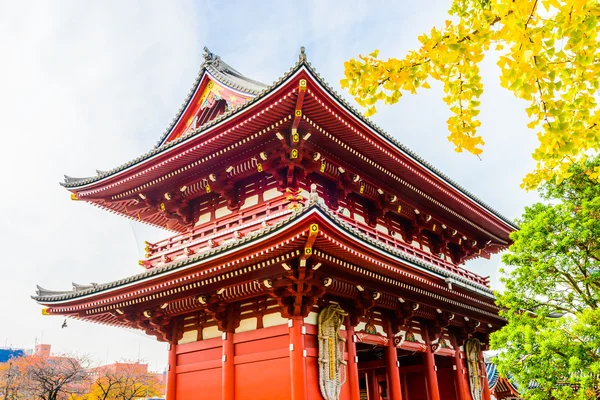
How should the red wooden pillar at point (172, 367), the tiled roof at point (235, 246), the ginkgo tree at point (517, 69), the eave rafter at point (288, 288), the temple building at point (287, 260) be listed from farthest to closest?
the red wooden pillar at point (172, 367) < the temple building at point (287, 260) < the eave rafter at point (288, 288) < the tiled roof at point (235, 246) < the ginkgo tree at point (517, 69)

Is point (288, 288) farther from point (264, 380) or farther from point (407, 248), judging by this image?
point (407, 248)

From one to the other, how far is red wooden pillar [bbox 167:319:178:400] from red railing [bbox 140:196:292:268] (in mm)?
2097

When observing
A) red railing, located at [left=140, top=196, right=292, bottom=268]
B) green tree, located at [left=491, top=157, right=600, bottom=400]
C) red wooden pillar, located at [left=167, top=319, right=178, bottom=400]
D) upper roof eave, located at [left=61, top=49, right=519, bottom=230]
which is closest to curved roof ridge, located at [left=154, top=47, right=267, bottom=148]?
upper roof eave, located at [left=61, top=49, right=519, bottom=230]

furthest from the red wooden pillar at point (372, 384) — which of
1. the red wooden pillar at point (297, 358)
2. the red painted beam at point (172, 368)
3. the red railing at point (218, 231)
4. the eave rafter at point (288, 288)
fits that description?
the red railing at point (218, 231)

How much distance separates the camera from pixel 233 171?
13.0 metres

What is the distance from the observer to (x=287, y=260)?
9.62 metres

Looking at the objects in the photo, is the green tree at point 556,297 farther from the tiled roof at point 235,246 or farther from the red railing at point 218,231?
the red railing at point 218,231

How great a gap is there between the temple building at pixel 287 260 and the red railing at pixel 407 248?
0.13 meters

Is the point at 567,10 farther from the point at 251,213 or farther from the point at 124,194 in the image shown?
the point at 124,194

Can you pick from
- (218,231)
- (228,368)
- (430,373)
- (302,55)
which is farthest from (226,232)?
(430,373)

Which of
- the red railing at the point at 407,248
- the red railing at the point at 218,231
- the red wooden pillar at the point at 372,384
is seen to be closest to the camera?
the red railing at the point at 218,231

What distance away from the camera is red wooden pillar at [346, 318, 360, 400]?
10914mm

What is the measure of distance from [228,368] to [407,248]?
663 cm

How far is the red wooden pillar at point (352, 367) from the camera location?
1091 centimetres
